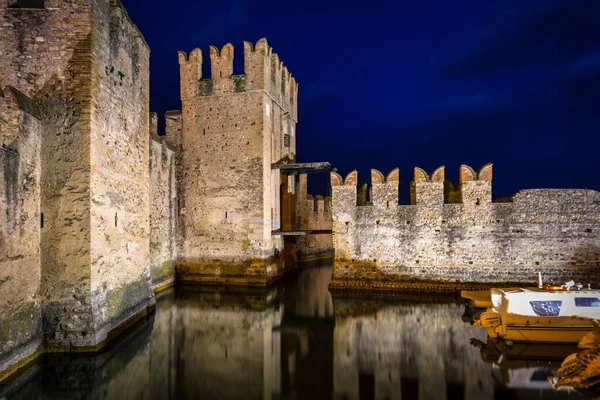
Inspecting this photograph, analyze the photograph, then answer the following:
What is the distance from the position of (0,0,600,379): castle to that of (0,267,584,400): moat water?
72cm

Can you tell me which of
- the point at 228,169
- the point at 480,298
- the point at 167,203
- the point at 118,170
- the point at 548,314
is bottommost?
the point at 480,298

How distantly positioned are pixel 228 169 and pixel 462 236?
872 cm

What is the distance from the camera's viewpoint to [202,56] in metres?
15.4

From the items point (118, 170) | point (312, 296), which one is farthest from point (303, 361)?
point (118, 170)

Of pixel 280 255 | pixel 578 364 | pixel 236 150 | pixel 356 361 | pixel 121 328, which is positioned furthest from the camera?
pixel 280 255

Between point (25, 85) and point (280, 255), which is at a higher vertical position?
point (25, 85)

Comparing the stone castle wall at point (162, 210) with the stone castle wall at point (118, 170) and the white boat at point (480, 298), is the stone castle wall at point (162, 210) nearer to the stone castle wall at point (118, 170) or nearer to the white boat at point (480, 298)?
the stone castle wall at point (118, 170)

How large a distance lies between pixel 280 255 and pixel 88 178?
975 cm

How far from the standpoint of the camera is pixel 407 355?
7.40 metres

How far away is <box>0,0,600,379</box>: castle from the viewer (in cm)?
700

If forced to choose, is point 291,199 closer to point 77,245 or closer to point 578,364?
point 77,245

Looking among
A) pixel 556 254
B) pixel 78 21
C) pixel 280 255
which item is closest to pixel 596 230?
pixel 556 254

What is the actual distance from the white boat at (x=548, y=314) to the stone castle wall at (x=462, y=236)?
4.48 m

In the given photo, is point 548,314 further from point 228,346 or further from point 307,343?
point 228,346
